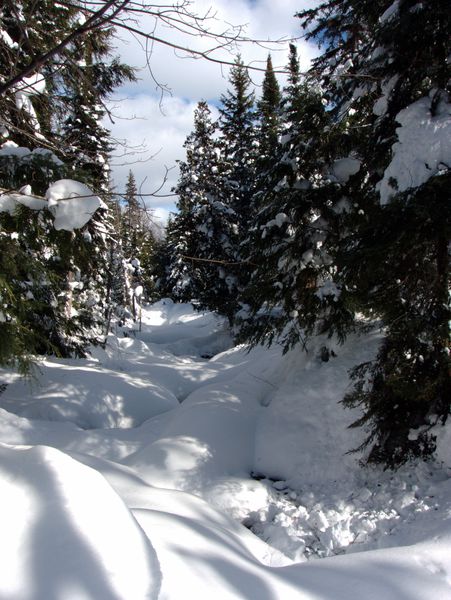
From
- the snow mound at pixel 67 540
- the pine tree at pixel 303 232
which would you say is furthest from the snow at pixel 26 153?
the pine tree at pixel 303 232

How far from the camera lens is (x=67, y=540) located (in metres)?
1.99

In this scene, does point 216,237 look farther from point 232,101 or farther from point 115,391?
point 115,391

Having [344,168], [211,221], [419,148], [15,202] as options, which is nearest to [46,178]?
[15,202]

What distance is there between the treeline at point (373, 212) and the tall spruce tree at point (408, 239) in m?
0.02

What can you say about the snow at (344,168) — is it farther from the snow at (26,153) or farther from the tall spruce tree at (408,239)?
the snow at (26,153)

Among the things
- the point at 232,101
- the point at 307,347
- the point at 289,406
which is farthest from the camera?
the point at 232,101

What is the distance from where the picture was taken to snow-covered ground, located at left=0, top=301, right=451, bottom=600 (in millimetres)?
2006

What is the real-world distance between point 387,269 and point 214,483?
12.2ft

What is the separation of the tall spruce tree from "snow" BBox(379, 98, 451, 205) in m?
0.01

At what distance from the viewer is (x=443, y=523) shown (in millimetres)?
3641

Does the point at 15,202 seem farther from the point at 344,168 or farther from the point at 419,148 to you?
the point at 344,168

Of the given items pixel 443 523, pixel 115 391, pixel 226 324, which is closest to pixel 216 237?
pixel 226 324

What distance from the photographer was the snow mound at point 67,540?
176cm

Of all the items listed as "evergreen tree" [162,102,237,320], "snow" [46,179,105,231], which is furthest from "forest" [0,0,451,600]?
"evergreen tree" [162,102,237,320]
